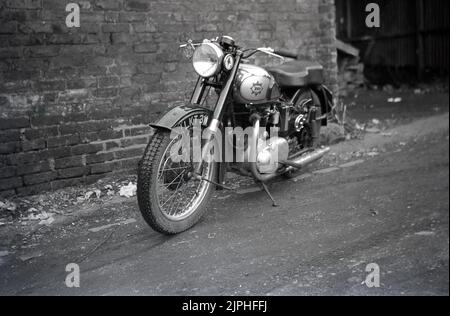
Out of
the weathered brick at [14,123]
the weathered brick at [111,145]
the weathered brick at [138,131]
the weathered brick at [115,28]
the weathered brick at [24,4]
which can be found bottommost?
the weathered brick at [111,145]

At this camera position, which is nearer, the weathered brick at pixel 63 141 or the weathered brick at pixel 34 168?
the weathered brick at pixel 34 168

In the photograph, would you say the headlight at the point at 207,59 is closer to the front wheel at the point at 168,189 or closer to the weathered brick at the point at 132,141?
the front wheel at the point at 168,189

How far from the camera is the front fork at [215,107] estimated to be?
12.5 feet

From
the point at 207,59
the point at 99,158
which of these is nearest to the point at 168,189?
the point at 207,59

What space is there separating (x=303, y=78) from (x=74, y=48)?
217 cm

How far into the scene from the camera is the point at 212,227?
13.2 ft

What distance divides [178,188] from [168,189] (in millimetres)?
82

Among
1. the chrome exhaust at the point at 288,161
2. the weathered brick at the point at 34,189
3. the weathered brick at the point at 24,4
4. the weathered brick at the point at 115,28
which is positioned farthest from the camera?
the weathered brick at the point at 115,28

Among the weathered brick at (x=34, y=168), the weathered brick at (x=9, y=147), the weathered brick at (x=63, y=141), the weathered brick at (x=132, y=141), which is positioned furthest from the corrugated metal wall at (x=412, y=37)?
the weathered brick at (x=9, y=147)

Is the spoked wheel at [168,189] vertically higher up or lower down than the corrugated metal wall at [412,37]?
lower down

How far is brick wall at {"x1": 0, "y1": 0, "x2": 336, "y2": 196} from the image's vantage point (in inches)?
177

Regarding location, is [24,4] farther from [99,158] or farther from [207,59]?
[207,59]

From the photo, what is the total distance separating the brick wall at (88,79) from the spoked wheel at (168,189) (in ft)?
4.45

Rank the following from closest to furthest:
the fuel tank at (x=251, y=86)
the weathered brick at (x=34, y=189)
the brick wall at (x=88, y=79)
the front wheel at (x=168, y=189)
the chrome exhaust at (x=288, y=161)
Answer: the front wheel at (x=168, y=189), the fuel tank at (x=251, y=86), the chrome exhaust at (x=288, y=161), the brick wall at (x=88, y=79), the weathered brick at (x=34, y=189)
